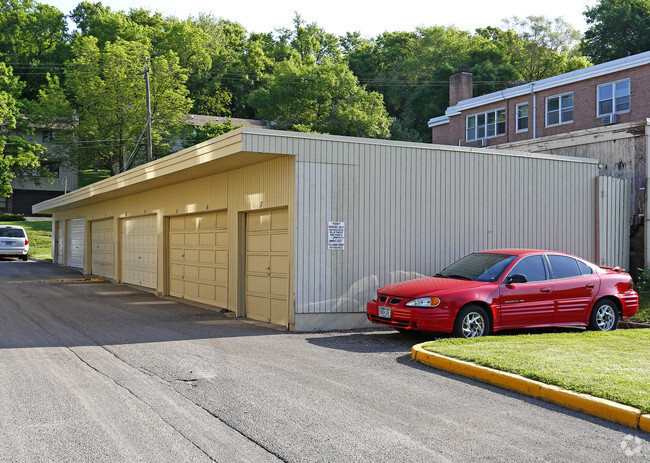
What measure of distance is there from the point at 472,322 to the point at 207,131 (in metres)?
45.0

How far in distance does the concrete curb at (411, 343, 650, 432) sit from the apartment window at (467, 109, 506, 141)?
27621 millimetres

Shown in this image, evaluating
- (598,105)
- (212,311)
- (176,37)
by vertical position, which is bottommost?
(212,311)

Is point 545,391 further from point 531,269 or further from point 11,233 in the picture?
point 11,233

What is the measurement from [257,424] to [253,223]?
8.88 meters

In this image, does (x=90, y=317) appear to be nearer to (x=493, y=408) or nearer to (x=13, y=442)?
(x=13, y=442)

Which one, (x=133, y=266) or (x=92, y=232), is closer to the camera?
(x=133, y=266)

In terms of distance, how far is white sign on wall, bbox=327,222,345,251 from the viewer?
12656 mm

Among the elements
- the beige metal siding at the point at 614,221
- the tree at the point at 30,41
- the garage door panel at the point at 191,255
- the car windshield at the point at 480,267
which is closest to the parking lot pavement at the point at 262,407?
the car windshield at the point at 480,267

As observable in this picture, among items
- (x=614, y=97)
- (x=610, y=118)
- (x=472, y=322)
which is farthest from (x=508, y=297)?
(x=614, y=97)

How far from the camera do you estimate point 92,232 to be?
29484 millimetres

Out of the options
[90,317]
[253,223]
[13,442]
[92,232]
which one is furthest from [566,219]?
[92,232]

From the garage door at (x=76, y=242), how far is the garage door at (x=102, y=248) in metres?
1.36

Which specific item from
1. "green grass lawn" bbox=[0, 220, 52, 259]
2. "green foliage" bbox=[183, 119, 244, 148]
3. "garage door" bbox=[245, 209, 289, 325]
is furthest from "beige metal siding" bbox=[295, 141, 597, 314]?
"green foliage" bbox=[183, 119, 244, 148]

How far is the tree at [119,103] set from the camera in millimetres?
52344
